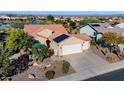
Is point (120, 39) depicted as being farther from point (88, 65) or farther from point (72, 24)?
point (88, 65)

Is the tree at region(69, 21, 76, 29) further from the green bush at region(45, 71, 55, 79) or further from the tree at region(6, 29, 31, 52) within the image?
the green bush at region(45, 71, 55, 79)

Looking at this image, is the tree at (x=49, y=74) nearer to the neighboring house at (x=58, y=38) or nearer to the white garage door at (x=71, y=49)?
the neighboring house at (x=58, y=38)

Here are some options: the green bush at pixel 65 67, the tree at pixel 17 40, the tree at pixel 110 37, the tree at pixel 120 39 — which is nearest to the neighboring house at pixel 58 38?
the tree at pixel 17 40

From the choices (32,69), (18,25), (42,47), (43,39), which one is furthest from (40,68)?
(18,25)

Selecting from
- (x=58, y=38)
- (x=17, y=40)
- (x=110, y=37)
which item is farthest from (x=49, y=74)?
(x=110, y=37)

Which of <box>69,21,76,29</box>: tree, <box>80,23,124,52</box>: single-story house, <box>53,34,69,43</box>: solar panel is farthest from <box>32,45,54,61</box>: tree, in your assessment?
<box>80,23,124,52</box>: single-story house
